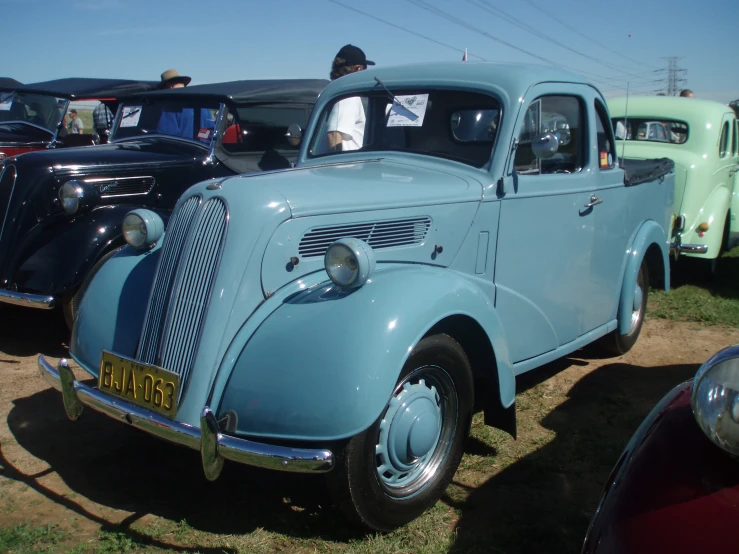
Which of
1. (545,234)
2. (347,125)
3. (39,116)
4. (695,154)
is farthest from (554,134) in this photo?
(39,116)

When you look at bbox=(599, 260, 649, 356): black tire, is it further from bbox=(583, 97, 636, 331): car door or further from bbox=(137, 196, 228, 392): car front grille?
bbox=(137, 196, 228, 392): car front grille

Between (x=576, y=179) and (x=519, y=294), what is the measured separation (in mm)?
802

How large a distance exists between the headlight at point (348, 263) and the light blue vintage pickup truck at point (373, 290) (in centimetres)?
1

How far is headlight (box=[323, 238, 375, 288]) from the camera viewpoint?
8.26 ft

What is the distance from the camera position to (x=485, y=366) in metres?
3.05

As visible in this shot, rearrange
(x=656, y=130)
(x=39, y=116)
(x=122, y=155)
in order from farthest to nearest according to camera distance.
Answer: (x=39, y=116), (x=656, y=130), (x=122, y=155)

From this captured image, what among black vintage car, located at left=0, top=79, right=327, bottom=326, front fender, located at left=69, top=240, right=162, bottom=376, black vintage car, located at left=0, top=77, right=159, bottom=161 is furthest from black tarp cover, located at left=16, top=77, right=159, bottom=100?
front fender, located at left=69, top=240, right=162, bottom=376

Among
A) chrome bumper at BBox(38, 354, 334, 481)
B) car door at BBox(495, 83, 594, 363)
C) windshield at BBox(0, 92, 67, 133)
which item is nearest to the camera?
chrome bumper at BBox(38, 354, 334, 481)

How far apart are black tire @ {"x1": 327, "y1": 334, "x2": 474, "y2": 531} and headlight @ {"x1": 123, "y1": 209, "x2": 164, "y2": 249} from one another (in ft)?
4.84

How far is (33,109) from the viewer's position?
8266 mm

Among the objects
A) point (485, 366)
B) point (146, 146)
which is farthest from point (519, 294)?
point (146, 146)

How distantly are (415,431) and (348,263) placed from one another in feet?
2.32

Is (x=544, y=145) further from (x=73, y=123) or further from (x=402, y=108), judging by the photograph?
(x=73, y=123)

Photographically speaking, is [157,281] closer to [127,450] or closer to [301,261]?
A: [301,261]
